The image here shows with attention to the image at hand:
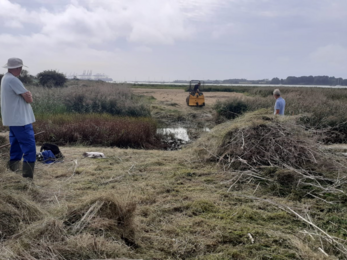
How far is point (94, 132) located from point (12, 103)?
5.31m

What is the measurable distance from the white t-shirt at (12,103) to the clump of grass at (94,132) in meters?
4.78

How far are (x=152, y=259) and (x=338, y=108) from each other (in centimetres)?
1235

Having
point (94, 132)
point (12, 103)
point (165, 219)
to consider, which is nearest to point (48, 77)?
point (94, 132)

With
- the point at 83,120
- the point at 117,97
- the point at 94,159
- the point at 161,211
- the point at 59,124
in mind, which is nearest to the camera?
the point at 161,211

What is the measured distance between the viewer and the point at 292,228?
121 inches

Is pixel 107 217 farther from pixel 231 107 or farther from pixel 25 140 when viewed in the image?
pixel 231 107

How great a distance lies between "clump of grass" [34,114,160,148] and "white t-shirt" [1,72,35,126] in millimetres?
4781

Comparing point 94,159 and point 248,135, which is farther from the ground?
point 248,135

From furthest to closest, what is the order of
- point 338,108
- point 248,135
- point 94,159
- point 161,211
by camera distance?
point 338,108 → point 94,159 → point 248,135 → point 161,211

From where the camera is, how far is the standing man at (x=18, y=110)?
3855 millimetres

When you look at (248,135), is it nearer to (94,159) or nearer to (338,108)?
(94,159)

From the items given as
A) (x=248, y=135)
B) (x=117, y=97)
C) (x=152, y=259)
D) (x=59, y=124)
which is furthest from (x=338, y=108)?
(x=152, y=259)

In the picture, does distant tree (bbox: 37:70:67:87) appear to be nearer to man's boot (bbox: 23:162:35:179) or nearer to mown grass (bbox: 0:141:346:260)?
mown grass (bbox: 0:141:346:260)

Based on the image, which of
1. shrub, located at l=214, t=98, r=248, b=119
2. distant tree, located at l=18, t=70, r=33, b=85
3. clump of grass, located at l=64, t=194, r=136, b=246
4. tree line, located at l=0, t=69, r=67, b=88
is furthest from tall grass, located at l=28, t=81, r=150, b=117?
tree line, located at l=0, t=69, r=67, b=88
